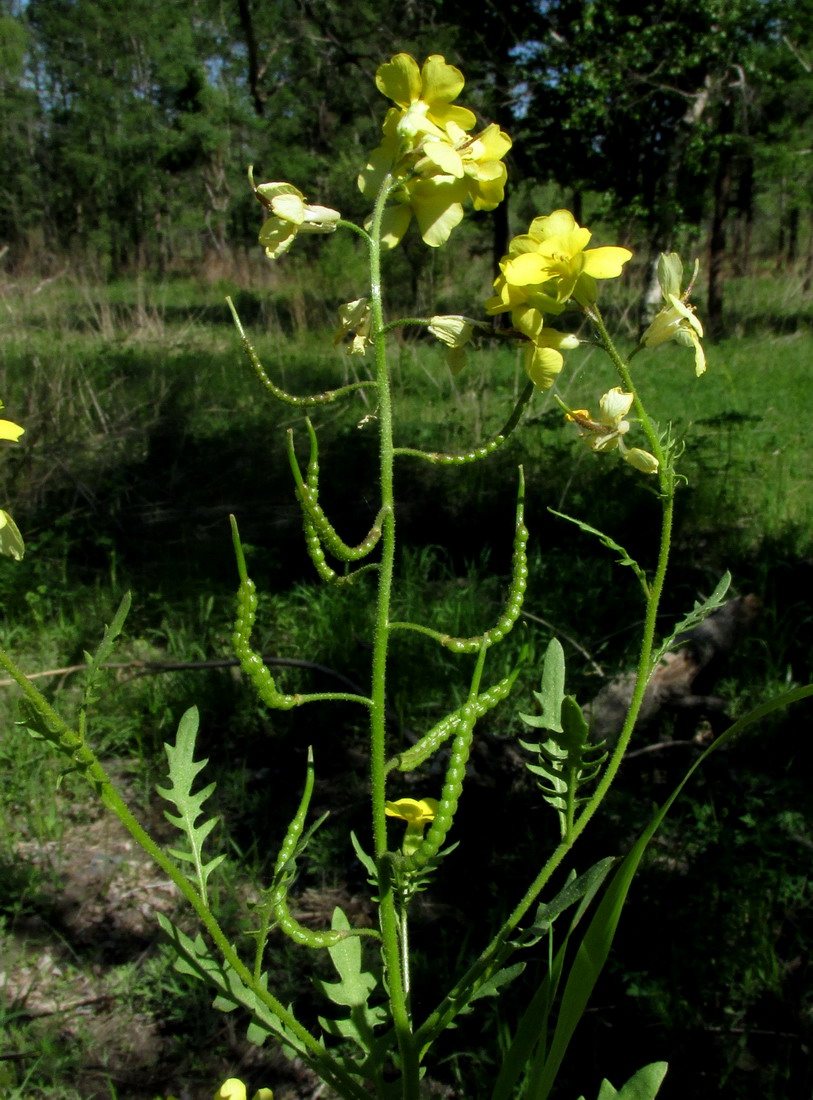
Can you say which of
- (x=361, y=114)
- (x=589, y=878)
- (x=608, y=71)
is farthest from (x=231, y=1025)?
(x=361, y=114)

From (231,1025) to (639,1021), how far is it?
32.9 inches

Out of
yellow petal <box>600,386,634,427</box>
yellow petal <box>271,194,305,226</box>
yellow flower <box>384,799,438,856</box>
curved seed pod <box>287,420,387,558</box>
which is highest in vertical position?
yellow petal <box>271,194,305,226</box>

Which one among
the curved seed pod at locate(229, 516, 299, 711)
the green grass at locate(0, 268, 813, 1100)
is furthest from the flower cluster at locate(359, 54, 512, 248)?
the curved seed pod at locate(229, 516, 299, 711)

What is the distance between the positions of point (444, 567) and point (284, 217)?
8.54 ft

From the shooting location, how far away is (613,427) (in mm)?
909

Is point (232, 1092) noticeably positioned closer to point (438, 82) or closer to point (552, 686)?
point (552, 686)

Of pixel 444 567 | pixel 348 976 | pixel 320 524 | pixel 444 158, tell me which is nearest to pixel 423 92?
pixel 444 158

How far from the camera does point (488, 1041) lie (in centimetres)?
167

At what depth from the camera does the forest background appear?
1713mm

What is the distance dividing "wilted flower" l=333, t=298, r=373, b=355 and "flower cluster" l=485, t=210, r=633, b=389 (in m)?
0.13

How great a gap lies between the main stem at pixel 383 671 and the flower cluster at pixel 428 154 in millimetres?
39

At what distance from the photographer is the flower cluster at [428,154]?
0.85 m

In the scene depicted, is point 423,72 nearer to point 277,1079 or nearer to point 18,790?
point 277,1079

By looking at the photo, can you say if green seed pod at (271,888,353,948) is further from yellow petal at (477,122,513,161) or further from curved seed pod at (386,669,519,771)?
yellow petal at (477,122,513,161)
